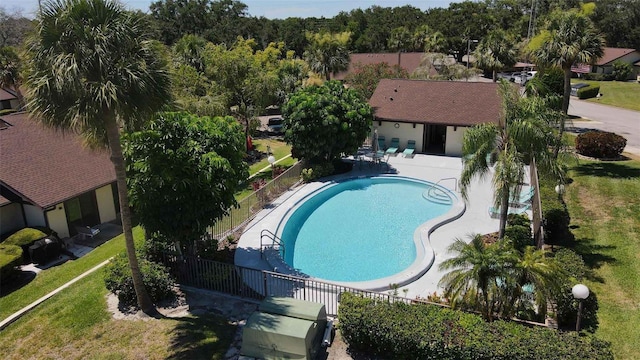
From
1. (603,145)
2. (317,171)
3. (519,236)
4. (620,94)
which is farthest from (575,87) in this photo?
(519,236)

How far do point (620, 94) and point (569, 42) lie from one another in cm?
3388

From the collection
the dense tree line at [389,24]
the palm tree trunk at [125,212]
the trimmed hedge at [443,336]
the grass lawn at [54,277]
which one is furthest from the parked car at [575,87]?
the palm tree trunk at [125,212]

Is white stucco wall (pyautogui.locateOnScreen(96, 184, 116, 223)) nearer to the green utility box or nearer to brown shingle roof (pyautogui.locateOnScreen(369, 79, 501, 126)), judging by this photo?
the green utility box

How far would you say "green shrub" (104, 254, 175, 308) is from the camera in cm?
1478

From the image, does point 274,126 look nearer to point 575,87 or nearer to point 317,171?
point 317,171

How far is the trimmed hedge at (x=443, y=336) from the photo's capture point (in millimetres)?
10820

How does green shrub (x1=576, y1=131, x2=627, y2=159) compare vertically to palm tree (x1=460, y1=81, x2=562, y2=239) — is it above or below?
below

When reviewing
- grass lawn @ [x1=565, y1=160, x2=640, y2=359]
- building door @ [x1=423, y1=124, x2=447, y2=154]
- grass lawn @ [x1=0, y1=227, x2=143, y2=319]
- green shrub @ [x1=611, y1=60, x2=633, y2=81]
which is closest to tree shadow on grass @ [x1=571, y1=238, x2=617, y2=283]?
grass lawn @ [x1=565, y1=160, x2=640, y2=359]

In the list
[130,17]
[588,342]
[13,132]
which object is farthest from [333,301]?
[13,132]

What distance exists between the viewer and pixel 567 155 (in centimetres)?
1784

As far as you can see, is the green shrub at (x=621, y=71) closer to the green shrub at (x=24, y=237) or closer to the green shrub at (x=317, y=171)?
the green shrub at (x=317, y=171)

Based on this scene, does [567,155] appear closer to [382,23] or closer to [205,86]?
[205,86]

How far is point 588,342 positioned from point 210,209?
36.3 feet

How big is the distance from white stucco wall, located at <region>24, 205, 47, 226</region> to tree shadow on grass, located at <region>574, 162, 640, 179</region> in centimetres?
2618
